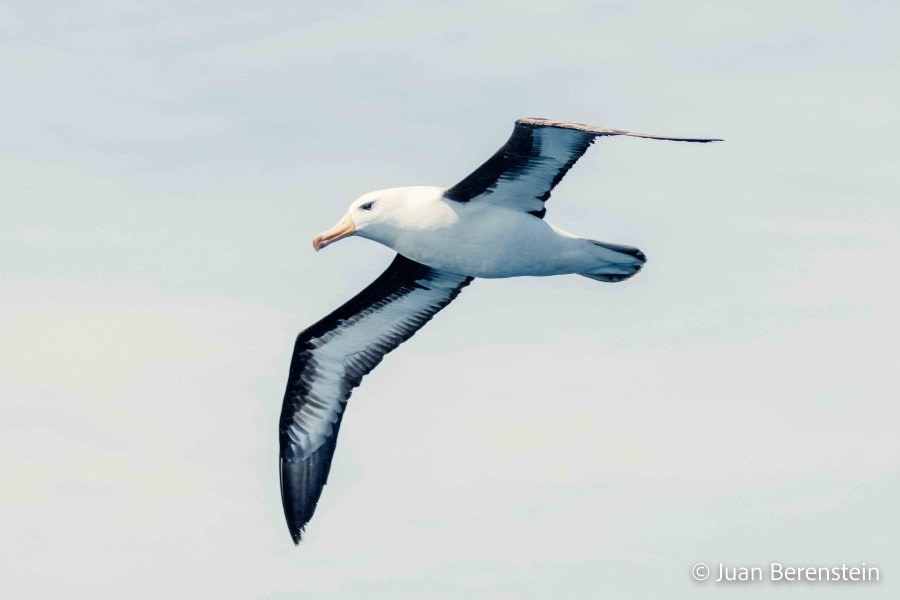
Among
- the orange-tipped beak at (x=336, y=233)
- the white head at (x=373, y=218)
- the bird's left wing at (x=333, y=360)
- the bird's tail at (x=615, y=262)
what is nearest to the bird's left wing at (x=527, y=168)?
the white head at (x=373, y=218)

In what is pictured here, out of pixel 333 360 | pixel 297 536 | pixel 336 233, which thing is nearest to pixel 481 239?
pixel 336 233

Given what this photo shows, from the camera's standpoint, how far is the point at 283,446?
667 inches

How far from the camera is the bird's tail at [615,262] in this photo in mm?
14305

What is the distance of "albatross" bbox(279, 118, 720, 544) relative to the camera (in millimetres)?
13922

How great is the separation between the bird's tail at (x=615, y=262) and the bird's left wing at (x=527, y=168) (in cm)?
77

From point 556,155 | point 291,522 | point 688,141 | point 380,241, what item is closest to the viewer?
point 688,141

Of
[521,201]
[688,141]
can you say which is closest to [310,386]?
[521,201]

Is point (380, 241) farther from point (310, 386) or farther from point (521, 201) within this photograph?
point (310, 386)

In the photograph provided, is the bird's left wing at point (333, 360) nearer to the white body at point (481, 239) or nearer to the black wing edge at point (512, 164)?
the white body at point (481, 239)

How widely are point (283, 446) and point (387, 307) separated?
6.98ft

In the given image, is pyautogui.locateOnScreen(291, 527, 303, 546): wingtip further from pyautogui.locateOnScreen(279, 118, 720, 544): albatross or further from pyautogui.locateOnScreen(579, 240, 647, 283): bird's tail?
pyautogui.locateOnScreen(579, 240, 647, 283): bird's tail

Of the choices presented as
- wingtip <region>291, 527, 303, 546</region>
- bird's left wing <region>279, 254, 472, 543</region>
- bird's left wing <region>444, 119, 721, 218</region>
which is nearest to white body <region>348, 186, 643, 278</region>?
bird's left wing <region>444, 119, 721, 218</region>

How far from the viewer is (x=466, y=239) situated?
1434cm

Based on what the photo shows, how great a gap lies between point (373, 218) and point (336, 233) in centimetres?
56
